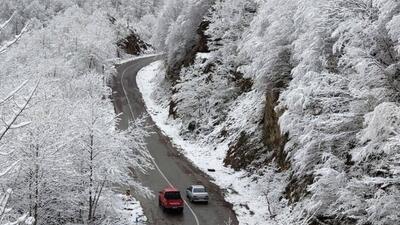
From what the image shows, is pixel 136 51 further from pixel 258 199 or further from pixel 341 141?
pixel 341 141

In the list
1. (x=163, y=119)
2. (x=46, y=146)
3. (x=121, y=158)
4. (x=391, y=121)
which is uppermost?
(x=391, y=121)

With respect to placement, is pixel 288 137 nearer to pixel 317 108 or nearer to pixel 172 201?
pixel 317 108

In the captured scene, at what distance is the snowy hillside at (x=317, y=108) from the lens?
1739 centimetres

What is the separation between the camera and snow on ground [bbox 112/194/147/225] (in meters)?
24.8

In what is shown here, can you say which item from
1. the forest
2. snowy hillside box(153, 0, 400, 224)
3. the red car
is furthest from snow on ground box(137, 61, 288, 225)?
the red car

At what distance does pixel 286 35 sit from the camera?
108ft

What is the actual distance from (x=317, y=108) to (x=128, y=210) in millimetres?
12165

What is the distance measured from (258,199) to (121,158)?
9989mm

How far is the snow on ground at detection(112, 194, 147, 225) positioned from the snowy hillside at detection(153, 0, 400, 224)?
320 inches

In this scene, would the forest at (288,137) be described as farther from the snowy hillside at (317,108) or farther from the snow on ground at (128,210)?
the snow on ground at (128,210)

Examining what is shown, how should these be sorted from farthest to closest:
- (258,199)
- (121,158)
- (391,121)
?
(258,199) → (121,158) → (391,121)

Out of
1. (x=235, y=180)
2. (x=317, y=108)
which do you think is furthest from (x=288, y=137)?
(x=235, y=180)

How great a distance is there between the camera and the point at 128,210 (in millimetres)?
27328

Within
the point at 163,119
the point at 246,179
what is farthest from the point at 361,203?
the point at 163,119
